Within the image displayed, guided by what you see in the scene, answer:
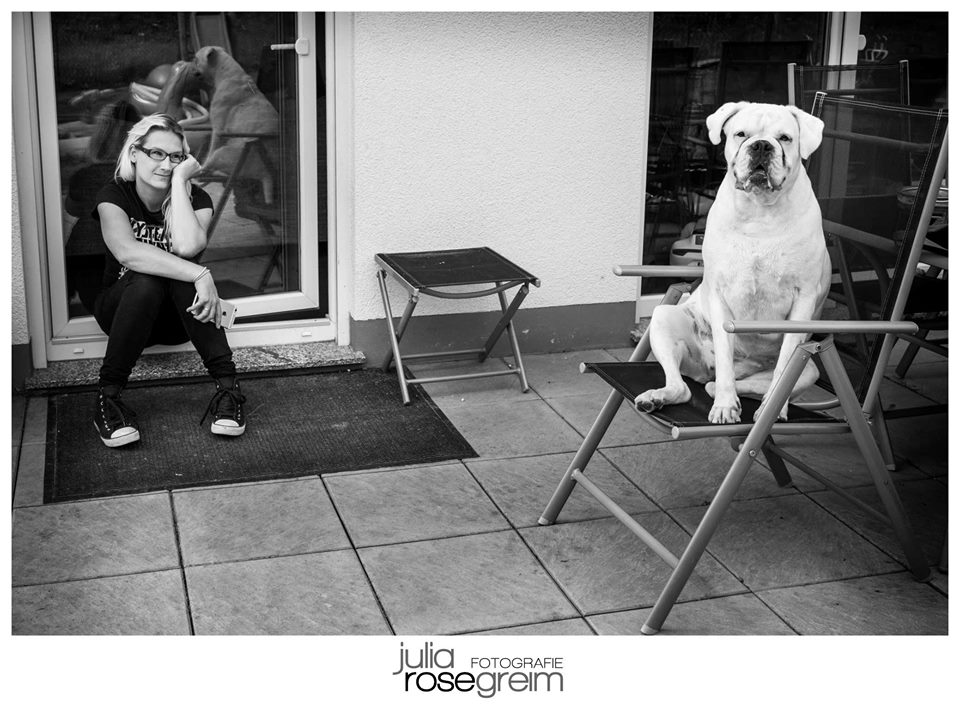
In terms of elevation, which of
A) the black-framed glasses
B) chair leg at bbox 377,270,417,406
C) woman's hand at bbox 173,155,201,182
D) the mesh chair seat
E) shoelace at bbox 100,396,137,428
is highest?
the black-framed glasses

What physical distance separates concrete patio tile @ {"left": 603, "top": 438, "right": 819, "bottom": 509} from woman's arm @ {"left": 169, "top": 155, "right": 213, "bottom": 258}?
5.52 feet

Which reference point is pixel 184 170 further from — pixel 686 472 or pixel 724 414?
pixel 724 414

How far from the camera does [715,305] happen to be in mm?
3072

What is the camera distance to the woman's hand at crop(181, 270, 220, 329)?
156 inches

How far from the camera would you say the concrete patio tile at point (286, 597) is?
282cm

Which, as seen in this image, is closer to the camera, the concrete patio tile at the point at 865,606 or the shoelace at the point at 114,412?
the concrete patio tile at the point at 865,606

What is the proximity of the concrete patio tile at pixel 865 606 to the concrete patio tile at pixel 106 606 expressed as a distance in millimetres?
1571

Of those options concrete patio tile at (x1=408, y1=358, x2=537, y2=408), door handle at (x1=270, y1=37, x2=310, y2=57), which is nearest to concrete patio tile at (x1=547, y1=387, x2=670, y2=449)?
concrete patio tile at (x1=408, y1=358, x2=537, y2=408)

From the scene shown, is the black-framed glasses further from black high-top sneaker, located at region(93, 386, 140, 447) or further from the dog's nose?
the dog's nose

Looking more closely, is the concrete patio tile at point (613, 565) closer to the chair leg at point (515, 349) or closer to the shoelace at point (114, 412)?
the chair leg at point (515, 349)

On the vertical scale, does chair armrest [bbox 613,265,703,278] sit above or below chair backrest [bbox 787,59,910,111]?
below

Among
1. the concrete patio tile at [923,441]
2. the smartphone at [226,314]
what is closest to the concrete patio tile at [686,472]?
the concrete patio tile at [923,441]

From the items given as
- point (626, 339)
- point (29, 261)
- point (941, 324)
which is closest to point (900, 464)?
point (941, 324)

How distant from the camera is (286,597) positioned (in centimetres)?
296
